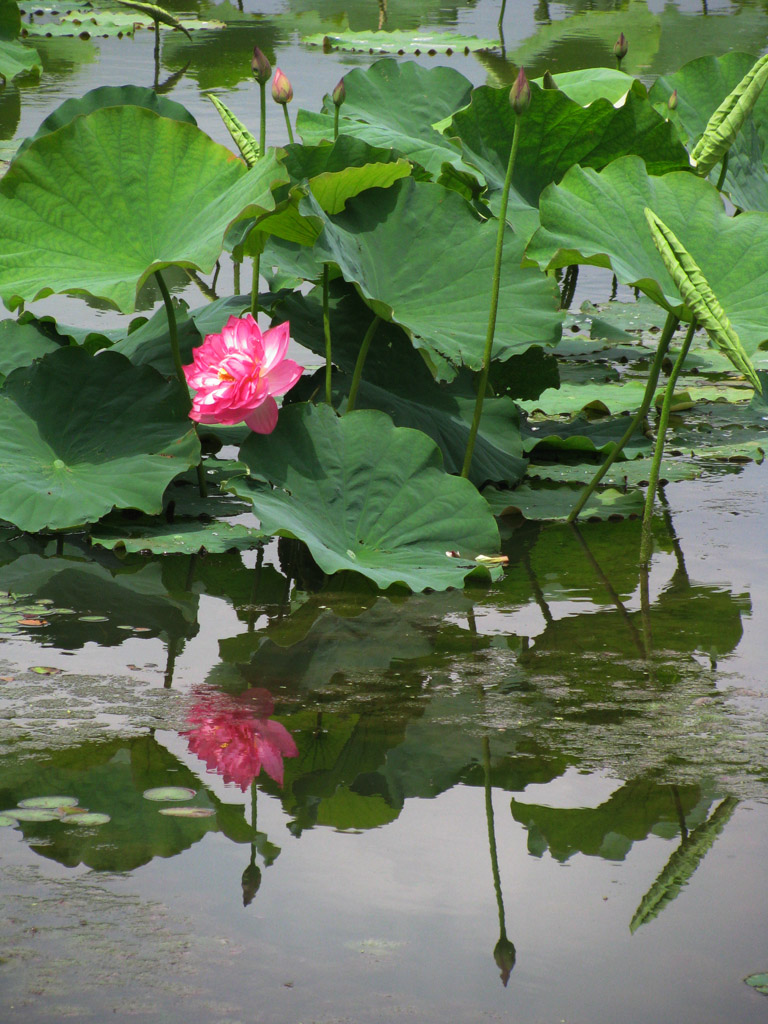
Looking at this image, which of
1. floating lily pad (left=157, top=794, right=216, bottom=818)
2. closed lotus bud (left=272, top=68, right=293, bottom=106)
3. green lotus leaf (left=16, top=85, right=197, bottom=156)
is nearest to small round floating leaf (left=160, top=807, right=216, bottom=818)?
floating lily pad (left=157, top=794, right=216, bottom=818)

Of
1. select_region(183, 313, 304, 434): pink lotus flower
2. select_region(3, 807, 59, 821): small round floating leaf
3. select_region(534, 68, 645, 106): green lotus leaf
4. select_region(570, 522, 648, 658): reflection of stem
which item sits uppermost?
select_region(534, 68, 645, 106): green lotus leaf

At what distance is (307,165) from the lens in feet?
8.25

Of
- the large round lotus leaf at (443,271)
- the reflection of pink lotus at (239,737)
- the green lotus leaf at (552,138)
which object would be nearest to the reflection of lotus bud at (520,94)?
the large round lotus leaf at (443,271)

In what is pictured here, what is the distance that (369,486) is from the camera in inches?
87.1

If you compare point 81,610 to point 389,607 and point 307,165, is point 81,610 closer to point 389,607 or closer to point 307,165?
point 389,607

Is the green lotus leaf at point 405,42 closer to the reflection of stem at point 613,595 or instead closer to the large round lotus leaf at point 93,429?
the large round lotus leaf at point 93,429

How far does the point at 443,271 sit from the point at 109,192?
730 millimetres

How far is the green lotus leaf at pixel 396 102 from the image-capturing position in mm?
3602

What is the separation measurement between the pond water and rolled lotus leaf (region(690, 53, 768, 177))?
0.79 metres

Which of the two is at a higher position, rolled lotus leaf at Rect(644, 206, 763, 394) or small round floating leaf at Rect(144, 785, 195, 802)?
rolled lotus leaf at Rect(644, 206, 763, 394)

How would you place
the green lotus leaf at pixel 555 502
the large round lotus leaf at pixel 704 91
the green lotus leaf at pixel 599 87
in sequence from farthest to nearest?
the green lotus leaf at pixel 599 87
the large round lotus leaf at pixel 704 91
the green lotus leaf at pixel 555 502

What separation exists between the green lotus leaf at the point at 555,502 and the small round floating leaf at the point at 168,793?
1220 millimetres

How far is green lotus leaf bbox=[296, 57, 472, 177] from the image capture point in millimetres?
3602

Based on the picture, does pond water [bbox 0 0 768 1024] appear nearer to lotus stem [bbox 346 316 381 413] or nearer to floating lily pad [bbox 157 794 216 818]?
floating lily pad [bbox 157 794 216 818]
